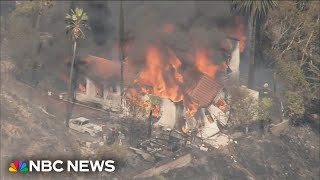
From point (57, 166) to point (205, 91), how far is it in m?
14.9

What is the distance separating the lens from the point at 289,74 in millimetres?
38344

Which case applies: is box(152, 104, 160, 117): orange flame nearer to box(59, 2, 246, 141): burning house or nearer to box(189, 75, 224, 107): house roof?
box(59, 2, 246, 141): burning house

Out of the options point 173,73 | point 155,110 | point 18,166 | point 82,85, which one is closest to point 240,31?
point 173,73

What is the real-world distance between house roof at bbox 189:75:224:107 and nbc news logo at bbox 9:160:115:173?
36.4 feet

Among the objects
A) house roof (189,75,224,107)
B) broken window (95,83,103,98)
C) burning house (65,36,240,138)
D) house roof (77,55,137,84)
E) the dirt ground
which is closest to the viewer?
the dirt ground

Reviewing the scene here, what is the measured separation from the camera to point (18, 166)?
26641mm

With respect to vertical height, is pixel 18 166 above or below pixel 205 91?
below

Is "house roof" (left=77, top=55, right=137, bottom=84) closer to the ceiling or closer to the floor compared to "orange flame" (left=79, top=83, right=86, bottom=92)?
closer to the ceiling

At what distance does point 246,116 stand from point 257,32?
11509 mm

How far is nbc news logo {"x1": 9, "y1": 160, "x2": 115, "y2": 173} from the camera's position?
26203mm

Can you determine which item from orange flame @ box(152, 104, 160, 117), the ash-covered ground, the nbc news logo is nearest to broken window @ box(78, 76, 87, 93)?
the ash-covered ground

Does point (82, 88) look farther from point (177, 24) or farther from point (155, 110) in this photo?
point (177, 24)

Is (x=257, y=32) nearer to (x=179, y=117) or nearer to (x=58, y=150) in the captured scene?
(x=179, y=117)

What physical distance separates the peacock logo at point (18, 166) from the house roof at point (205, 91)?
14.9m
